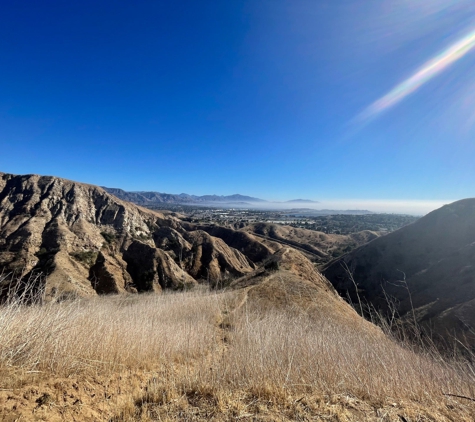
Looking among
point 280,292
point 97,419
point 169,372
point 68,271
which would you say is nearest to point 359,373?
point 169,372

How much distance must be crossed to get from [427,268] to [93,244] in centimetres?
6269

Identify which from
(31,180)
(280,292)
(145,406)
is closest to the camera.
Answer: (145,406)

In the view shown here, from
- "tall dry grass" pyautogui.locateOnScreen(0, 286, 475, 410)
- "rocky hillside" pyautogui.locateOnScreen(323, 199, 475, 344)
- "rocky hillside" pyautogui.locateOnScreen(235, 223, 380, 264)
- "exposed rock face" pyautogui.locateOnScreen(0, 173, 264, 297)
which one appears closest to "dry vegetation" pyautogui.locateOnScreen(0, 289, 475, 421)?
"tall dry grass" pyautogui.locateOnScreen(0, 286, 475, 410)

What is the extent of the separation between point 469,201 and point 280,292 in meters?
67.2

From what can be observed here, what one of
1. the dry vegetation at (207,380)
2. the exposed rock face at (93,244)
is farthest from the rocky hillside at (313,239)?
the dry vegetation at (207,380)

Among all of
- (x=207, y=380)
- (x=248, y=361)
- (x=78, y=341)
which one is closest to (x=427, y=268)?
(x=248, y=361)

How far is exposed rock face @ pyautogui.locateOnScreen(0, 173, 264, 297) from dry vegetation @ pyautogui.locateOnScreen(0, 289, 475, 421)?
97.4 feet

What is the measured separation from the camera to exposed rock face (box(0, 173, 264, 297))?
4059 centimetres

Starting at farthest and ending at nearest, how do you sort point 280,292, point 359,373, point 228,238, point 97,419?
1. point 228,238
2. point 280,292
3. point 359,373
4. point 97,419

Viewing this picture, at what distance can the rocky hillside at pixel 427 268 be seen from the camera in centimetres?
2809

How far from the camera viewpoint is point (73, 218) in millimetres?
58719

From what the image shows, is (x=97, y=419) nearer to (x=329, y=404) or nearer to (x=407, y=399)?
(x=329, y=404)

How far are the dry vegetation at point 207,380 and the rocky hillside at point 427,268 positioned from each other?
81.3 feet

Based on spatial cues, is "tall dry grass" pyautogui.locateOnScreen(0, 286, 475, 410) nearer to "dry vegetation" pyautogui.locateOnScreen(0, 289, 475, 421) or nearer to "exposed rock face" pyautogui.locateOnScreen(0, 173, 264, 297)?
"dry vegetation" pyautogui.locateOnScreen(0, 289, 475, 421)
